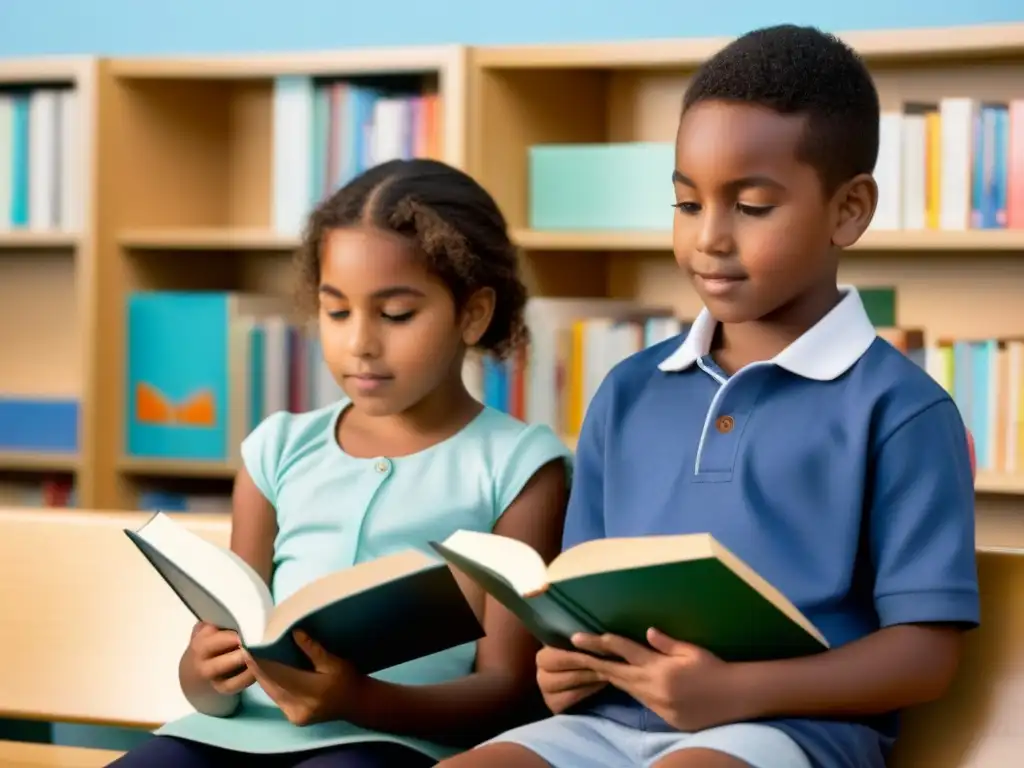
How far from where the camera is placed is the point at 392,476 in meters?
1.63

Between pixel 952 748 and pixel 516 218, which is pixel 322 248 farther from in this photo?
pixel 516 218

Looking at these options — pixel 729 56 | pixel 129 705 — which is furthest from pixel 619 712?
pixel 129 705

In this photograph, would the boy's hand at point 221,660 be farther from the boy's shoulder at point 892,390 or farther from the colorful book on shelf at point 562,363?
the colorful book on shelf at point 562,363

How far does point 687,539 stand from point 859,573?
289mm

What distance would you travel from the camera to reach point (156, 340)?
3.48m

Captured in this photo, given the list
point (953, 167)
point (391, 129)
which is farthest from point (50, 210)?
point (953, 167)

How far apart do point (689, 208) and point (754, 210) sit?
0.06 metres

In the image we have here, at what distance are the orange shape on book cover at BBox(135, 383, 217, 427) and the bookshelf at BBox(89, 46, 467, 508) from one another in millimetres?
44

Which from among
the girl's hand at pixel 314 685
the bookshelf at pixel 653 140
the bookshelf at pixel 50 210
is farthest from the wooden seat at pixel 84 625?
the bookshelf at pixel 50 210

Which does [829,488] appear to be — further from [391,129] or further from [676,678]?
[391,129]

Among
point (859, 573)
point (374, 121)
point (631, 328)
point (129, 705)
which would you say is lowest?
point (129, 705)

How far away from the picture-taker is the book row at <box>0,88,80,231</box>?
352 centimetres

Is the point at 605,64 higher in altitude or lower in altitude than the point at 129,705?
higher

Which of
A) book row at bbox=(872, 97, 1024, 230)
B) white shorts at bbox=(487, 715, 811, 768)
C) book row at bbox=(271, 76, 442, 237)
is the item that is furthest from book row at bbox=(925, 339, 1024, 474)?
white shorts at bbox=(487, 715, 811, 768)
